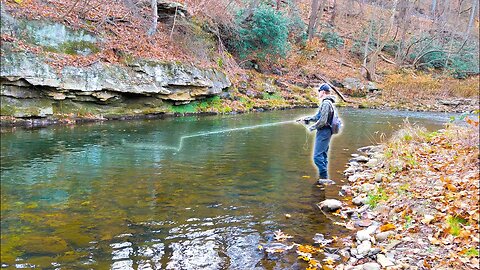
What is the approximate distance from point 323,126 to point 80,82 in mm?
11565

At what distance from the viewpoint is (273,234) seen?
5172 mm

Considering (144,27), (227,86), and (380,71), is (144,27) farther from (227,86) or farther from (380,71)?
(380,71)

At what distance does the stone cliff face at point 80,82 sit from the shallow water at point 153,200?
238cm

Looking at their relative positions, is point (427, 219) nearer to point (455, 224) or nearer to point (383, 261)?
point (455, 224)

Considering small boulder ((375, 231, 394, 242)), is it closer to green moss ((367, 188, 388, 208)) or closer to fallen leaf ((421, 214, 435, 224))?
fallen leaf ((421, 214, 435, 224))

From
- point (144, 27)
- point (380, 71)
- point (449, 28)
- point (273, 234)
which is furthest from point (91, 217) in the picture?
point (449, 28)

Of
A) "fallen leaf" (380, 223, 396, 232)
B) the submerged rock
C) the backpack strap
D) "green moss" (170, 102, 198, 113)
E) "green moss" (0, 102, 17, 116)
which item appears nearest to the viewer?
"fallen leaf" (380, 223, 396, 232)

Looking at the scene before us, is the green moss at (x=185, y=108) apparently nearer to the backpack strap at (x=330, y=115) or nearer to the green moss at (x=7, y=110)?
the green moss at (x=7, y=110)

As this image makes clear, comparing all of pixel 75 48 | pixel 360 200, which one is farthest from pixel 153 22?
pixel 360 200

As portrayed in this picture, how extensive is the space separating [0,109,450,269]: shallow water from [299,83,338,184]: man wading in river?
0.39 metres

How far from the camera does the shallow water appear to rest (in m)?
4.46

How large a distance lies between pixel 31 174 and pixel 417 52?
40.6 m

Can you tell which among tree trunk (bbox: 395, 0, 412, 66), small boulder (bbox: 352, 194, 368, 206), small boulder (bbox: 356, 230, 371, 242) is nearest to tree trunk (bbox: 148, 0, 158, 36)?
small boulder (bbox: 352, 194, 368, 206)

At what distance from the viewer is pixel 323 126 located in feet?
25.1
